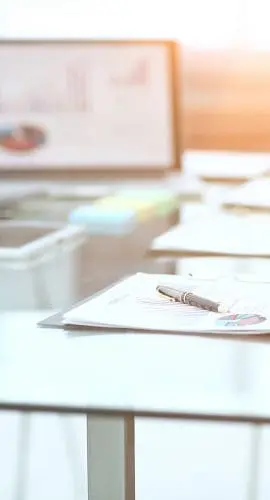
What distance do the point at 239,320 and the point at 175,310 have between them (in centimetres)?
8

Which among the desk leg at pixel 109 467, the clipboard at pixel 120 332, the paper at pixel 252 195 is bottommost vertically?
the desk leg at pixel 109 467

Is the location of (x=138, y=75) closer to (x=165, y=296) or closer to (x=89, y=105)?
(x=89, y=105)

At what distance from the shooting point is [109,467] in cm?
75

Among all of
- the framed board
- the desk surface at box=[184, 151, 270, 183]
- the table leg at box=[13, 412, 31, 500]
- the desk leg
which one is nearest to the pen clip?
the desk leg

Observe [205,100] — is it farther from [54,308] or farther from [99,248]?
[54,308]

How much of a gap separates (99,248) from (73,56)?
112 centimetres

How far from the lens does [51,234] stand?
4.62 ft

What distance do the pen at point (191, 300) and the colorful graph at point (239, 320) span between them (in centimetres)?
2

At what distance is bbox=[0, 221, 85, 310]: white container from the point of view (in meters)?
1.00

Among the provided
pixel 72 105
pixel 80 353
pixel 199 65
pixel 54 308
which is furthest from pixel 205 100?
pixel 80 353

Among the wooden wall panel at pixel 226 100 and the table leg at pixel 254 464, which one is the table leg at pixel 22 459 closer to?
the table leg at pixel 254 464

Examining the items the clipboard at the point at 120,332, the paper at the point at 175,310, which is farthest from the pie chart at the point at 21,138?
the clipboard at the point at 120,332

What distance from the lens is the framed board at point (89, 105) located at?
88.7 inches

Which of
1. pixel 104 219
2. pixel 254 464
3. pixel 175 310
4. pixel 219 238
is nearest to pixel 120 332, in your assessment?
pixel 175 310
